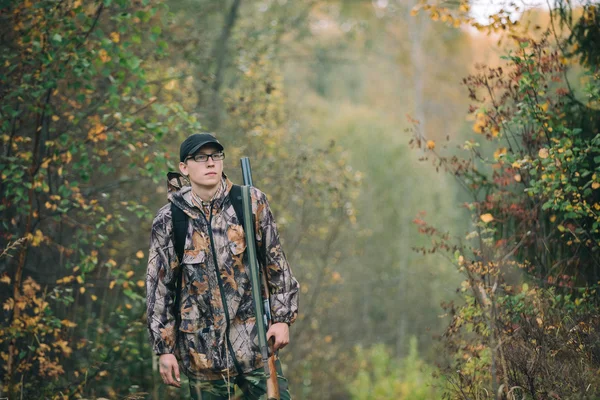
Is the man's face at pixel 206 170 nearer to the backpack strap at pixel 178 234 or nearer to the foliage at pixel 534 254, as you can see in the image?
the backpack strap at pixel 178 234

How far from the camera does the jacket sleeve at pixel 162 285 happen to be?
171 inches

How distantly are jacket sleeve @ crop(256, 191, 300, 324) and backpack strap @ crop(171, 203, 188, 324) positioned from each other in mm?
430

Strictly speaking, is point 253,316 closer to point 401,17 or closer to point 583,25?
point 583,25

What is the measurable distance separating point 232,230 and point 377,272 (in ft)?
73.5

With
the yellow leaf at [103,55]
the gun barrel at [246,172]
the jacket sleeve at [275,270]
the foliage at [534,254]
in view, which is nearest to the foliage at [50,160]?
the yellow leaf at [103,55]

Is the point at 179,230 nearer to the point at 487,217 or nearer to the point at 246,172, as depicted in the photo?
the point at 246,172

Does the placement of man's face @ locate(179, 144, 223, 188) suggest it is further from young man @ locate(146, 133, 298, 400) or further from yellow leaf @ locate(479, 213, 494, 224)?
yellow leaf @ locate(479, 213, 494, 224)

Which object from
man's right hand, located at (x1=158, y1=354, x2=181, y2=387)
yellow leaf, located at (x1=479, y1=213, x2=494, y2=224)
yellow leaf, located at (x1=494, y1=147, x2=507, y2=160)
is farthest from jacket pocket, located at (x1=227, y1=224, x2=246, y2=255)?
yellow leaf, located at (x1=479, y1=213, x2=494, y2=224)

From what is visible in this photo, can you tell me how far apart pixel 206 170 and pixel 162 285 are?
2.31 feet

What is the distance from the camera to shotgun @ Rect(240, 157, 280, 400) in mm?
4246

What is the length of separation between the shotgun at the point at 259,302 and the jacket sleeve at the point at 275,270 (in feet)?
0.15

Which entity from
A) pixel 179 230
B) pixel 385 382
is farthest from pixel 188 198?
pixel 385 382

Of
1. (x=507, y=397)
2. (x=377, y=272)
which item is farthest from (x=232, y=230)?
(x=377, y=272)

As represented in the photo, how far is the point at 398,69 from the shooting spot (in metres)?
37.8
